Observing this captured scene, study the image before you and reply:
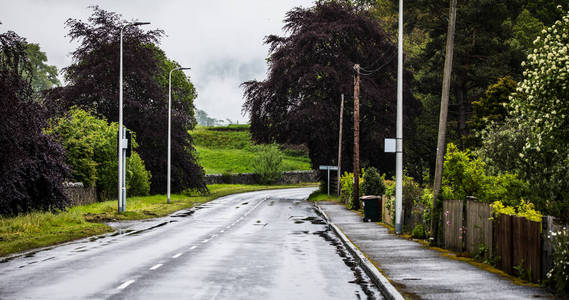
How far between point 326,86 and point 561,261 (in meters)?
46.9

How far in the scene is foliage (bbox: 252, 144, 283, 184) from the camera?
92375 millimetres

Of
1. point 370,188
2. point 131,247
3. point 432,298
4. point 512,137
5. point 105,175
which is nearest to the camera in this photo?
point 432,298

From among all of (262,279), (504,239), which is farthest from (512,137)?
(262,279)

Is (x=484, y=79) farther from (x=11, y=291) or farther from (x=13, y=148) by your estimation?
(x=11, y=291)

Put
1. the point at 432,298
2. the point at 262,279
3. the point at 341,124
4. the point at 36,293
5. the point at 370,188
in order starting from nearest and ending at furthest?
the point at 432,298, the point at 36,293, the point at 262,279, the point at 370,188, the point at 341,124

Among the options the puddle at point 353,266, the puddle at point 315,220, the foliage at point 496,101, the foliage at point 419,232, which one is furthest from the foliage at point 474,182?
the foliage at point 496,101

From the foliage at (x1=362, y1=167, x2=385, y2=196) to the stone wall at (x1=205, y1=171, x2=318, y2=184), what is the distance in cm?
4510

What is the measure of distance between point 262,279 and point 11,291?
4.63m

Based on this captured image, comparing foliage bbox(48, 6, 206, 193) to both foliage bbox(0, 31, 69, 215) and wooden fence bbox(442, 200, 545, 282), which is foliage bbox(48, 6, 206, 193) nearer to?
foliage bbox(0, 31, 69, 215)

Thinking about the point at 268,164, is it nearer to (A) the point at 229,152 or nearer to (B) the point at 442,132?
(A) the point at 229,152

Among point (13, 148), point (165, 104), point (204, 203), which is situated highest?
point (165, 104)

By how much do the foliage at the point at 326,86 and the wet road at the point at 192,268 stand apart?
92.9 feet

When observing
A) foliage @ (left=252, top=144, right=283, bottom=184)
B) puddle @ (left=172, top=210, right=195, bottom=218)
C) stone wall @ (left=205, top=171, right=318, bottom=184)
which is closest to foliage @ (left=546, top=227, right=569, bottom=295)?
puddle @ (left=172, top=210, right=195, bottom=218)

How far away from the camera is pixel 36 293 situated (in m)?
11.6
